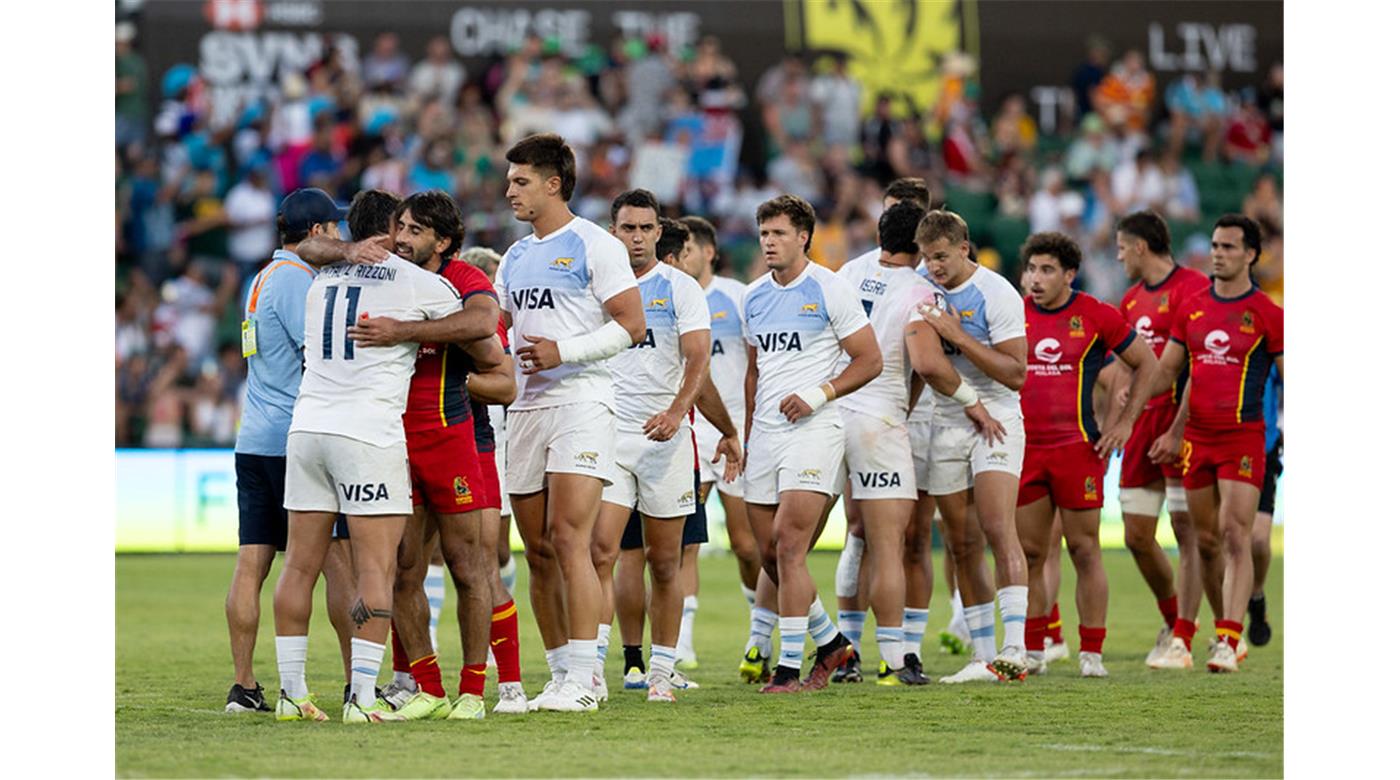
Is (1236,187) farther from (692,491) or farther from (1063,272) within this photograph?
(692,491)

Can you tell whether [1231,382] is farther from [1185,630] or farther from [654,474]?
[654,474]

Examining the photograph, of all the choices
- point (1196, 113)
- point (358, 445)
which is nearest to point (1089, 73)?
point (1196, 113)

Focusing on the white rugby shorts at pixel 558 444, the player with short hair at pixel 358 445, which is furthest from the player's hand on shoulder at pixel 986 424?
the player with short hair at pixel 358 445

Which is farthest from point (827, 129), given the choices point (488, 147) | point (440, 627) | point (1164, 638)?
point (1164, 638)

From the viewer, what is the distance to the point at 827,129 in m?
26.5

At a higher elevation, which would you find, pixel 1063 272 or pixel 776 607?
pixel 1063 272

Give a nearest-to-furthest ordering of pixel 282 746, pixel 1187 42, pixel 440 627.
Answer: pixel 282 746 → pixel 440 627 → pixel 1187 42

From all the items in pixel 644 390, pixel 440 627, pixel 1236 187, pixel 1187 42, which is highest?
pixel 1187 42

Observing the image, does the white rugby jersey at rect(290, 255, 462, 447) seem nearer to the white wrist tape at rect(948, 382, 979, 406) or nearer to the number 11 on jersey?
the number 11 on jersey

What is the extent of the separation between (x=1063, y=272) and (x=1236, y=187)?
18056 millimetres

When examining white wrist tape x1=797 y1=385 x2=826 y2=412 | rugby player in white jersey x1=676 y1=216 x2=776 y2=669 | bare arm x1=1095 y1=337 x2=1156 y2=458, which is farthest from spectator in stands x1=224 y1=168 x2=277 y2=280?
white wrist tape x1=797 y1=385 x2=826 y2=412

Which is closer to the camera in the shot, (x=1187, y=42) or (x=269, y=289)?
(x=269, y=289)

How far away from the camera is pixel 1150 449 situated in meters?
11.7

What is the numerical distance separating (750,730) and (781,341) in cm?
249
